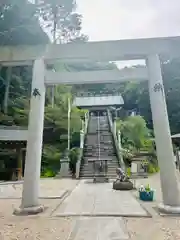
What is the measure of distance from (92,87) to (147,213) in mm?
38210

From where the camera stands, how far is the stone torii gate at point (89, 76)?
237 inches

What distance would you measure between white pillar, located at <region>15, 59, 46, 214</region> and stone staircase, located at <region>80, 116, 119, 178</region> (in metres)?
8.73

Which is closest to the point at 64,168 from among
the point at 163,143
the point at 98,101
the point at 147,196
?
the point at 147,196

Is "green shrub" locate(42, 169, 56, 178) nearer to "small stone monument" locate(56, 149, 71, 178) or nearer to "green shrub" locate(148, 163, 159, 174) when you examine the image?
"small stone monument" locate(56, 149, 71, 178)

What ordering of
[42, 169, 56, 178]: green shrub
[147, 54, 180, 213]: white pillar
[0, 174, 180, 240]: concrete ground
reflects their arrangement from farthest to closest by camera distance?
1. [42, 169, 56, 178]: green shrub
2. [147, 54, 180, 213]: white pillar
3. [0, 174, 180, 240]: concrete ground

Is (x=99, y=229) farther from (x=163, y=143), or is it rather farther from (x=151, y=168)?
(x=151, y=168)

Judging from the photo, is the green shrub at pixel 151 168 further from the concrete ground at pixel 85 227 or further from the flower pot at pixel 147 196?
the concrete ground at pixel 85 227

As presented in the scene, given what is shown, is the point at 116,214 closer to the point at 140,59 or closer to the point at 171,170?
the point at 171,170

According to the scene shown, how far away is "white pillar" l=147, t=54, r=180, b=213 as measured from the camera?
5.75m

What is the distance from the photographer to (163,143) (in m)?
6.01

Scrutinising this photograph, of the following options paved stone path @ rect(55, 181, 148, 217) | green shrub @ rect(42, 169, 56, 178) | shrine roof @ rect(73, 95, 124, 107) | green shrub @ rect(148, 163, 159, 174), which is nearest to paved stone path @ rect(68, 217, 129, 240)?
paved stone path @ rect(55, 181, 148, 217)

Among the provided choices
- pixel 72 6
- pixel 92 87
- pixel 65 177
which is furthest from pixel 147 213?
pixel 92 87

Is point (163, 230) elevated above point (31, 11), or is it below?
below

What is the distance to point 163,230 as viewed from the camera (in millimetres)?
4555
